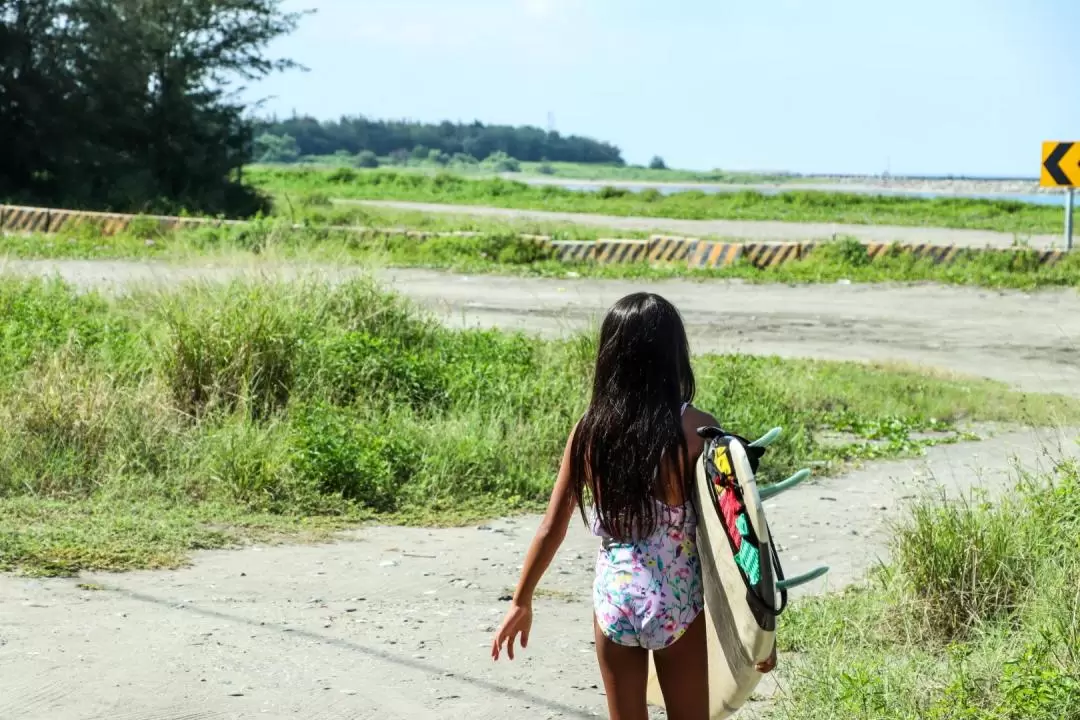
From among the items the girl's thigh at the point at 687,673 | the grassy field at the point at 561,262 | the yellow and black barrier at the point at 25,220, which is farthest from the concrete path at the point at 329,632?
the yellow and black barrier at the point at 25,220

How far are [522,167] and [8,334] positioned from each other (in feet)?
408

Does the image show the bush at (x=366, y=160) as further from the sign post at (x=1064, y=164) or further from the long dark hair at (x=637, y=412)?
Answer: the long dark hair at (x=637, y=412)

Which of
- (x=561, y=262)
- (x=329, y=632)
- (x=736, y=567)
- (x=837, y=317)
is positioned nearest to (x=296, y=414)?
(x=329, y=632)

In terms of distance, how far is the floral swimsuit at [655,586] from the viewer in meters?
3.70

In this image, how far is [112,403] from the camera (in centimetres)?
880

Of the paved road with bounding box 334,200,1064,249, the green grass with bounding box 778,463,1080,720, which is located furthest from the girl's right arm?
the paved road with bounding box 334,200,1064,249

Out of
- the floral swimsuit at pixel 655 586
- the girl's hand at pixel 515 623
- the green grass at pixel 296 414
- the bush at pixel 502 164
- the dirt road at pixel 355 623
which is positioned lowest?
the dirt road at pixel 355 623

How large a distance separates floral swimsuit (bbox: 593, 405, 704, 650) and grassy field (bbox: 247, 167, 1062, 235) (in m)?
29.5

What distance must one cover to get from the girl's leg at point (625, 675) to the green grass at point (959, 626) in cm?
96

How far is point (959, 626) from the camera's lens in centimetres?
557

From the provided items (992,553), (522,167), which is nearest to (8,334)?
(992,553)

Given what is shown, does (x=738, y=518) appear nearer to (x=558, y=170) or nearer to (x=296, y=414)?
(x=296, y=414)

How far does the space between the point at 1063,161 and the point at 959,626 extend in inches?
769

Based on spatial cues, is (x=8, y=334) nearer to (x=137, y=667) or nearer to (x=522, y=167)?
(x=137, y=667)
